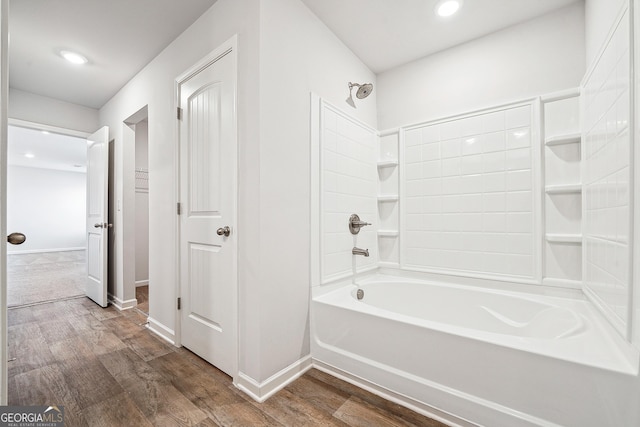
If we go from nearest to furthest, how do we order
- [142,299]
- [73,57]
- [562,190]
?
[562,190] < [73,57] < [142,299]

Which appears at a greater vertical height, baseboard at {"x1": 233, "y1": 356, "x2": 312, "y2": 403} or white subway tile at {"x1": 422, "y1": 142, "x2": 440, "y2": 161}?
white subway tile at {"x1": 422, "y1": 142, "x2": 440, "y2": 161}

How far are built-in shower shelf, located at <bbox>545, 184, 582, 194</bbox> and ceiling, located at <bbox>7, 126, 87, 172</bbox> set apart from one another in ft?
18.5

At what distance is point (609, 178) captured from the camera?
3.99ft

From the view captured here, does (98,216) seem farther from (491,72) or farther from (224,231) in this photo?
(491,72)

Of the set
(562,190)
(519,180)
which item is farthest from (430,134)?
(562,190)

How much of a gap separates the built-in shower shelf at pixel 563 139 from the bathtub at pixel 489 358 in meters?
1.02

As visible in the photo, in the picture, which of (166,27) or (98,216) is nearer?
(166,27)

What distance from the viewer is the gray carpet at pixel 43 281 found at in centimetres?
334

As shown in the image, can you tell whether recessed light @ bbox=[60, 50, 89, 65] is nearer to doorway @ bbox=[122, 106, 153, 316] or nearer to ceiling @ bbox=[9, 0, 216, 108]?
ceiling @ bbox=[9, 0, 216, 108]

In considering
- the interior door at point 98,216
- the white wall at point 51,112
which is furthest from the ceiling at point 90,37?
the interior door at point 98,216

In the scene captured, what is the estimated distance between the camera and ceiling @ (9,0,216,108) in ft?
5.98

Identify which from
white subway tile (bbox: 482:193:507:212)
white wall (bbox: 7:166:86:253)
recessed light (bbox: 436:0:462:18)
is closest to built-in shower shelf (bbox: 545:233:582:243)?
white subway tile (bbox: 482:193:507:212)

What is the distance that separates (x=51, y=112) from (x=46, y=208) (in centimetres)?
725

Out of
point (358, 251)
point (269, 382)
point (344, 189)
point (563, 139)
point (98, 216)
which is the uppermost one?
point (563, 139)
